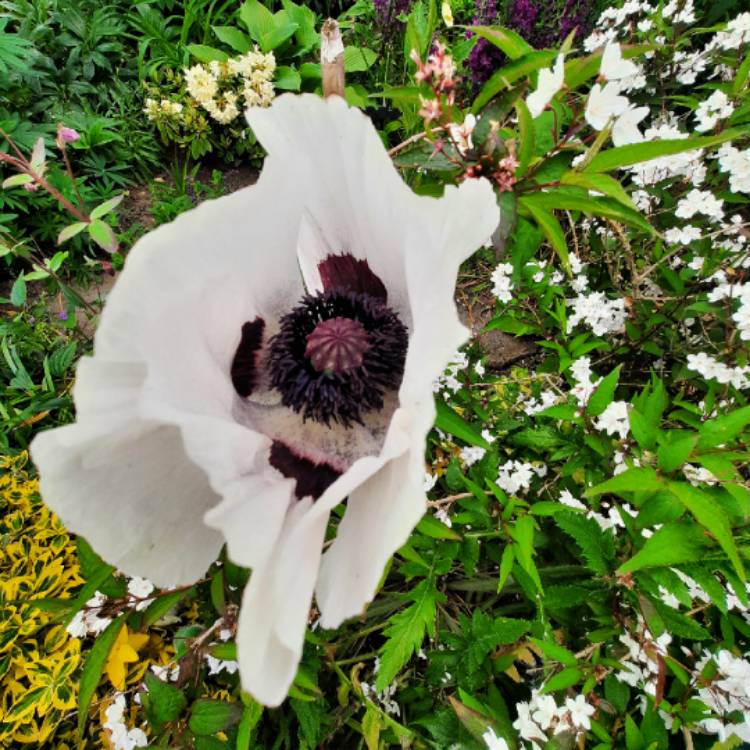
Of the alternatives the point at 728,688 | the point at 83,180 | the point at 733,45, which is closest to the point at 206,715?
the point at 728,688

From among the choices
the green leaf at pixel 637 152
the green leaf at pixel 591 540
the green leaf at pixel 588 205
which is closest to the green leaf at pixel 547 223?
the green leaf at pixel 588 205

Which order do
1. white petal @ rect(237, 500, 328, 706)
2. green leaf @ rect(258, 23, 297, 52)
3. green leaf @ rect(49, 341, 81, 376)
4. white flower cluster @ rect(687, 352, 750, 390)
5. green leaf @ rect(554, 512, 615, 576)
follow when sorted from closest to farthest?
white petal @ rect(237, 500, 328, 706) → green leaf @ rect(554, 512, 615, 576) → white flower cluster @ rect(687, 352, 750, 390) → green leaf @ rect(49, 341, 81, 376) → green leaf @ rect(258, 23, 297, 52)

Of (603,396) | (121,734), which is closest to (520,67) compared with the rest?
(603,396)

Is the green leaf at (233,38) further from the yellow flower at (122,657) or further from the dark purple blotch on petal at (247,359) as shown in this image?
the yellow flower at (122,657)

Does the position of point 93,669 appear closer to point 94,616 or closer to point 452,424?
point 94,616

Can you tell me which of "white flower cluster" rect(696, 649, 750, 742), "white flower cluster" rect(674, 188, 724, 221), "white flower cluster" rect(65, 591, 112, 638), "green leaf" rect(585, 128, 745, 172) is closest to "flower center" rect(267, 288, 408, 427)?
"green leaf" rect(585, 128, 745, 172)

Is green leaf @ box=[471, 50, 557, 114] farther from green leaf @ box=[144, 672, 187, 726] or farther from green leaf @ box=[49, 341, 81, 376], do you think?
green leaf @ box=[49, 341, 81, 376]
